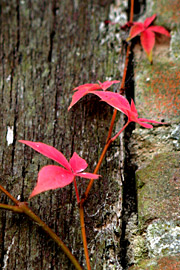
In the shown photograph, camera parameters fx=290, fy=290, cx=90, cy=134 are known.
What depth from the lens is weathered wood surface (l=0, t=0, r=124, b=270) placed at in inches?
31.3

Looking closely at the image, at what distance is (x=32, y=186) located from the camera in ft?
2.86

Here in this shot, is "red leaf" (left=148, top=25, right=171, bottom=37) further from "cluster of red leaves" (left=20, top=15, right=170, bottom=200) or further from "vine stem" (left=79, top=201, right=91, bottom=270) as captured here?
"vine stem" (left=79, top=201, right=91, bottom=270)

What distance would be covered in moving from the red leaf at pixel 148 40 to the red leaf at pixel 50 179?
0.60 meters

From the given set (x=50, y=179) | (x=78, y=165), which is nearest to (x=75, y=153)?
(x=78, y=165)

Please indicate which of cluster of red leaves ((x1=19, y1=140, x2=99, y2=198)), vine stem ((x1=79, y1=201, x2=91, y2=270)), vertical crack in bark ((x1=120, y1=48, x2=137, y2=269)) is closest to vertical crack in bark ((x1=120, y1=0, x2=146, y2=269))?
vertical crack in bark ((x1=120, y1=48, x2=137, y2=269))

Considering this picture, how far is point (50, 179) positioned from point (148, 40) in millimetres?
690

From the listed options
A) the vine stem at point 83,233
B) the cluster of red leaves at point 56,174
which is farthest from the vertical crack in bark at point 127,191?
the cluster of red leaves at point 56,174

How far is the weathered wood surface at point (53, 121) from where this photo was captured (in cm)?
79

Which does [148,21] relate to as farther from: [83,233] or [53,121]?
[83,233]

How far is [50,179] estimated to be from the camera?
25.1 inches

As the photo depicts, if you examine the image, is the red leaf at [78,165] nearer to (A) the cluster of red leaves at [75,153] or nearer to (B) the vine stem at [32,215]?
(A) the cluster of red leaves at [75,153]

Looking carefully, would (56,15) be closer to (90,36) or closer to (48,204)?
(90,36)

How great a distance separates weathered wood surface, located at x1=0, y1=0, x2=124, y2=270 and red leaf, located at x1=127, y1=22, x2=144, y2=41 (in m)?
0.10

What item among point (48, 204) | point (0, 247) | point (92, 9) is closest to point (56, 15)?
point (92, 9)
